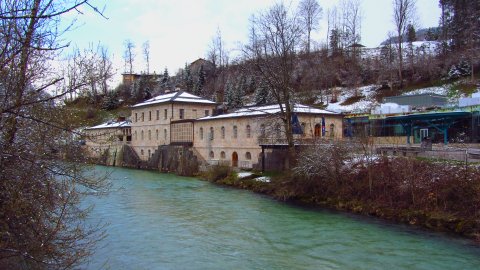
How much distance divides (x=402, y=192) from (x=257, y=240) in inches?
266

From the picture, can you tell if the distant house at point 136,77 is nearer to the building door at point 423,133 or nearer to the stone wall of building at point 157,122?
the stone wall of building at point 157,122

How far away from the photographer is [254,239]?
41.7 feet

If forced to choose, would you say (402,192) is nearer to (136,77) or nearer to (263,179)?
(263,179)

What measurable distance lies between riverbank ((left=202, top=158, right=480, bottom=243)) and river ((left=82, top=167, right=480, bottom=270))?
0.99 m

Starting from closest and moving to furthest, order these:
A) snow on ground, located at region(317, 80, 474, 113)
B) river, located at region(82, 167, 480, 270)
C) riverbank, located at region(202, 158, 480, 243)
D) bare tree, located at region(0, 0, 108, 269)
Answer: bare tree, located at region(0, 0, 108, 269), river, located at region(82, 167, 480, 270), riverbank, located at region(202, 158, 480, 243), snow on ground, located at region(317, 80, 474, 113)

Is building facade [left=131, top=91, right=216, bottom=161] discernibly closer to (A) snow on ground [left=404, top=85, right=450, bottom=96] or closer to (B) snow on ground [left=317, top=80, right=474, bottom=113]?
(B) snow on ground [left=317, top=80, right=474, bottom=113]

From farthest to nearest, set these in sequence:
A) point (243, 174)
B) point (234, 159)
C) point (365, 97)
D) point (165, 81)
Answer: point (165, 81), point (365, 97), point (234, 159), point (243, 174)

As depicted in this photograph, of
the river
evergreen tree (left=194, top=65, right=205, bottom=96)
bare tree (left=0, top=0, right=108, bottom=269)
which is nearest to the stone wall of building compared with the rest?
evergreen tree (left=194, top=65, right=205, bottom=96)

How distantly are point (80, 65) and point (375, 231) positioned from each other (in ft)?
36.4

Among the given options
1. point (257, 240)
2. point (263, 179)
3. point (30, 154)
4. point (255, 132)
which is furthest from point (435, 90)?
point (30, 154)

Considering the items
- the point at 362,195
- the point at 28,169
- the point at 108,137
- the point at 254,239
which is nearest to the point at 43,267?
the point at 28,169

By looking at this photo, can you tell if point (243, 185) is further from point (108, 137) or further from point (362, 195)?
point (108, 137)

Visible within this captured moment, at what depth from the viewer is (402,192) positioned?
1612 centimetres

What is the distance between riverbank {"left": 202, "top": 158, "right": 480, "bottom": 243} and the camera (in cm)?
1403
